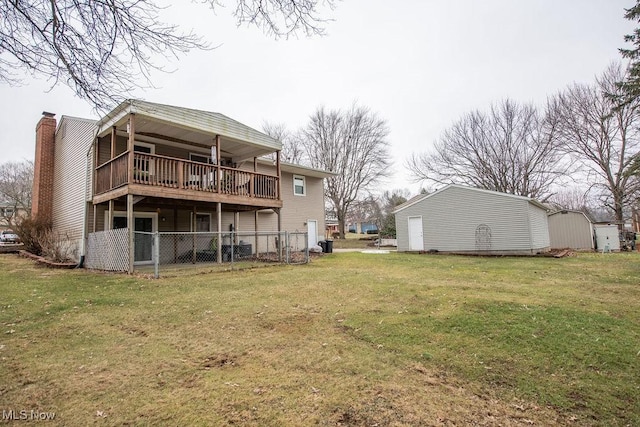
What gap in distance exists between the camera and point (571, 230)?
21391 millimetres

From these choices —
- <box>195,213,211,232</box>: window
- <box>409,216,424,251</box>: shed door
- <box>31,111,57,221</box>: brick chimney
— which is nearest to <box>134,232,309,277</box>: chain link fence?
<box>195,213,211,232</box>: window

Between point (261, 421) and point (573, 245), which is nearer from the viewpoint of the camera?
point (261, 421)

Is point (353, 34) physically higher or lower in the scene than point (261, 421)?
higher

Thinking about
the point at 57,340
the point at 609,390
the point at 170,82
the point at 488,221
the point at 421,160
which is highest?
the point at 421,160

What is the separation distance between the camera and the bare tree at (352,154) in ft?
110

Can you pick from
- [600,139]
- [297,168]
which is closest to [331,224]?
[297,168]

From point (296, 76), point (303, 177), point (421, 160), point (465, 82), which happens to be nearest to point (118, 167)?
point (296, 76)

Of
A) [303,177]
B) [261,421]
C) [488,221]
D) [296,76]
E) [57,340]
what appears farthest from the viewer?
[303,177]

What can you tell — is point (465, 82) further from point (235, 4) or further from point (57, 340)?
point (57, 340)

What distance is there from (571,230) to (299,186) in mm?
17994

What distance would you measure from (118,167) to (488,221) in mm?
15983

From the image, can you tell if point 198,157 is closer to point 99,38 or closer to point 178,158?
point 178,158

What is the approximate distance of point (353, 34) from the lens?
5539mm

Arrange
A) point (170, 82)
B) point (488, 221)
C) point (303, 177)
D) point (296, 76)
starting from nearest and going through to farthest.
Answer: point (170, 82), point (296, 76), point (488, 221), point (303, 177)
